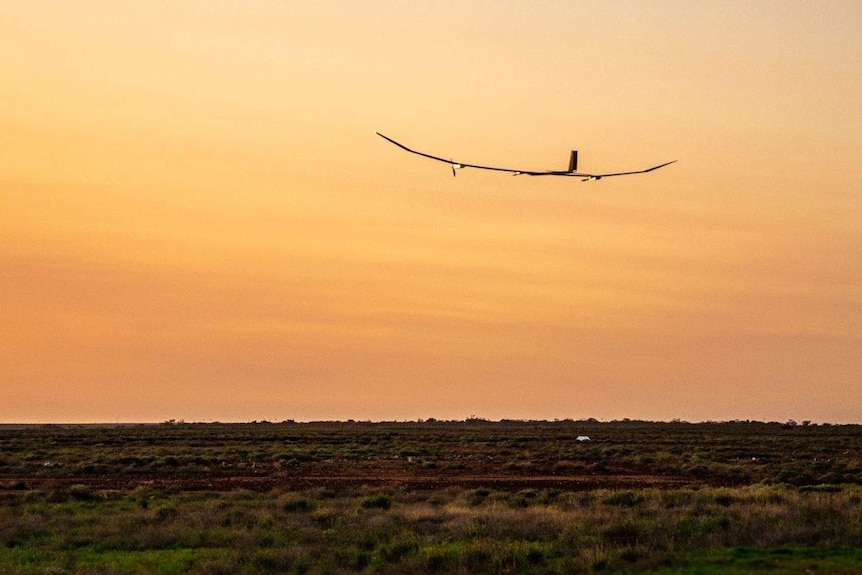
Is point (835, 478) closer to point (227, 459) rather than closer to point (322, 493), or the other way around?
point (322, 493)

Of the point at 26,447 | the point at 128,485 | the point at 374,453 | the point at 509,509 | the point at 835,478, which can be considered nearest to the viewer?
the point at 509,509

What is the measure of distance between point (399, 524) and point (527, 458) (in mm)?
34015

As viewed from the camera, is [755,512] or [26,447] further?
[26,447]

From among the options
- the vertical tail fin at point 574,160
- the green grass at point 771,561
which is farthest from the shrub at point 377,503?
the green grass at point 771,561

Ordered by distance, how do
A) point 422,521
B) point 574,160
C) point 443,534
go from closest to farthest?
point 443,534 → point 422,521 → point 574,160

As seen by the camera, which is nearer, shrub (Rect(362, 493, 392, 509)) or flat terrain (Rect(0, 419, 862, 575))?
flat terrain (Rect(0, 419, 862, 575))

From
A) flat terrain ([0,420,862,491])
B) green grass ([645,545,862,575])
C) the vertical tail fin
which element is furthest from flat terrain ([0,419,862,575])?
the vertical tail fin

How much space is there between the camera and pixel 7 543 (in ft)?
80.4

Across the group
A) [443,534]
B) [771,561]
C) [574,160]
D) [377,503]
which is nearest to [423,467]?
[377,503]

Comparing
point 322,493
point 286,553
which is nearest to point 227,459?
point 322,493

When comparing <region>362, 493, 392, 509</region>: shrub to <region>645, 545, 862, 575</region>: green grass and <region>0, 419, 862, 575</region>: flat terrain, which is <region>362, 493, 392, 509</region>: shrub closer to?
<region>0, 419, 862, 575</region>: flat terrain

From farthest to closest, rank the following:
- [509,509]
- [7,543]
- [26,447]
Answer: [26,447] < [509,509] < [7,543]

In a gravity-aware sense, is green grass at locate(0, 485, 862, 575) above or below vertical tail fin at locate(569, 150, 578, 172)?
below

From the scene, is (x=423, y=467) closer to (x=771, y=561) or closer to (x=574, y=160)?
(x=574, y=160)
